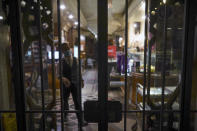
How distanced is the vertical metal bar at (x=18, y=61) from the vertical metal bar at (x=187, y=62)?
1621 mm

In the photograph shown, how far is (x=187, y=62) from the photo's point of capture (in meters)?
1.44

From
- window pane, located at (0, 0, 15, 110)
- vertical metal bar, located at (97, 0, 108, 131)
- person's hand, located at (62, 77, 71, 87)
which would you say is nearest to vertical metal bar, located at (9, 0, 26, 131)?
window pane, located at (0, 0, 15, 110)

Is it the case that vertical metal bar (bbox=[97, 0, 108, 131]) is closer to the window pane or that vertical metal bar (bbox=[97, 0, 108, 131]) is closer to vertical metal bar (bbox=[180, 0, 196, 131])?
vertical metal bar (bbox=[180, 0, 196, 131])

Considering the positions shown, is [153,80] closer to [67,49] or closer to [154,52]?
[154,52]

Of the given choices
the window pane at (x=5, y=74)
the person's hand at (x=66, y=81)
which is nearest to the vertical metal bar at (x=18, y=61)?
the window pane at (x=5, y=74)

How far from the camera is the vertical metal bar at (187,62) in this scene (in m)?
1.39

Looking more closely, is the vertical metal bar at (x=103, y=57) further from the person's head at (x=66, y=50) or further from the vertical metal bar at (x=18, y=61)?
the person's head at (x=66, y=50)

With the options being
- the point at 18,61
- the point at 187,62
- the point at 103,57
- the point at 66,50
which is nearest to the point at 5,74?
the point at 18,61

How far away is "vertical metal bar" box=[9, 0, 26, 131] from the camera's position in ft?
4.62

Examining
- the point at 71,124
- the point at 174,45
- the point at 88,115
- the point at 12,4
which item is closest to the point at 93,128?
the point at 71,124

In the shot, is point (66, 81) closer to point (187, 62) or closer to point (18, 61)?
point (18, 61)

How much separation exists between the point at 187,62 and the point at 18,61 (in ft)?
5.51

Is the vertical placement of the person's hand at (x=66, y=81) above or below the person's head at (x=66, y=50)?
below

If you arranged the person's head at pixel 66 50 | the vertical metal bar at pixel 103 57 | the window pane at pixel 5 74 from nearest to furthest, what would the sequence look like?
the vertical metal bar at pixel 103 57
the window pane at pixel 5 74
the person's head at pixel 66 50
